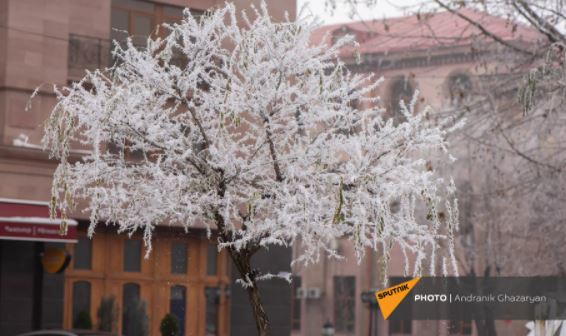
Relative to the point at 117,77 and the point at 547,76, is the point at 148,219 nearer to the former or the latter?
the point at 117,77

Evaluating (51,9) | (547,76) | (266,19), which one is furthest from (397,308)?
(51,9)

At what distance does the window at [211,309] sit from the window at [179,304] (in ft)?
2.07

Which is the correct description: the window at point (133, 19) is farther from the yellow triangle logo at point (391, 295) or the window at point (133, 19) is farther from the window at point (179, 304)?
the yellow triangle logo at point (391, 295)

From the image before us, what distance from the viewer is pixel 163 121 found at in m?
19.6

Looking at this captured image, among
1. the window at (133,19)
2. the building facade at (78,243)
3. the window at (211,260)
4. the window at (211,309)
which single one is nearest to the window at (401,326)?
the window at (211,309)

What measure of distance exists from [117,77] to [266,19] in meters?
2.49

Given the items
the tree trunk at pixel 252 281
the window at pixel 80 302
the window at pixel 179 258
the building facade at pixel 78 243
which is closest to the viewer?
the tree trunk at pixel 252 281

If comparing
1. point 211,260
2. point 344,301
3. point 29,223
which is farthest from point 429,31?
point 29,223

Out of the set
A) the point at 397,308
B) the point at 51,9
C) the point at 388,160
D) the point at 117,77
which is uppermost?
the point at 51,9

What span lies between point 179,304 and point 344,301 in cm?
4528

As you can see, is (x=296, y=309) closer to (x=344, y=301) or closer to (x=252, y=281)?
(x=344, y=301)

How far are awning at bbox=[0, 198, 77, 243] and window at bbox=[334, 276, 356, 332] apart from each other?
48349 millimetres

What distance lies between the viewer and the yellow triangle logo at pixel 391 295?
20.0m

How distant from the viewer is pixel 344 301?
74.3 meters
